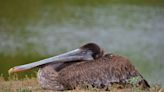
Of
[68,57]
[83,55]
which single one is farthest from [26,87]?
[83,55]

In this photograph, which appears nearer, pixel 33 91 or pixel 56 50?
pixel 33 91

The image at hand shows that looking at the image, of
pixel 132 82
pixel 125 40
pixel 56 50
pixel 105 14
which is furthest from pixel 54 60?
pixel 105 14

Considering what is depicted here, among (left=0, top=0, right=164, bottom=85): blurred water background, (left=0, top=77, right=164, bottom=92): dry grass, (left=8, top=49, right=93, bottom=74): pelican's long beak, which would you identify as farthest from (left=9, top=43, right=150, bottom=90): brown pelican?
(left=0, top=0, right=164, bottom=85): blurred water background

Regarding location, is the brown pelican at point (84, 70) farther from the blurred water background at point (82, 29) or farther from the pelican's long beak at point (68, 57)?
the blurred water background at point (82, 29)

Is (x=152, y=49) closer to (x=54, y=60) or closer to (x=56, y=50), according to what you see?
(x=56, y=50)

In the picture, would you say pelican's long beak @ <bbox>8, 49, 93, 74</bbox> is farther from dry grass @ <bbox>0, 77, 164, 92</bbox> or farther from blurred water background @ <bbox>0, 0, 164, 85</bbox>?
blurred water background @ <bbox>0, 0, 164, 85</bbox>

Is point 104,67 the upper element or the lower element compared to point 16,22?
lower
